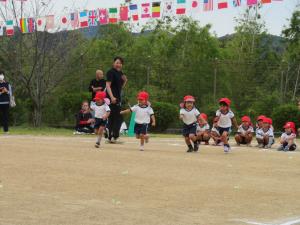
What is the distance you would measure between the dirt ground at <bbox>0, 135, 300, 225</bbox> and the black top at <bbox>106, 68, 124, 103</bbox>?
241cm

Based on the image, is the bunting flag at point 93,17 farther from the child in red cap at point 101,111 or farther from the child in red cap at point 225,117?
the child in red cap at point 225,117

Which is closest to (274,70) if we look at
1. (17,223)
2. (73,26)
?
(73,26)

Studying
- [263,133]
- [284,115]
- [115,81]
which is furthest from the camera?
[284,115]

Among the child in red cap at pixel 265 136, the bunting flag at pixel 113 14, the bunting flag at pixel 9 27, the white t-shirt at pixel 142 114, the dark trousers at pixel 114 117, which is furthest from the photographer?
the bunting flag at pixel 9 27

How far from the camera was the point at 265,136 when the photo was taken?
17609 millimetres

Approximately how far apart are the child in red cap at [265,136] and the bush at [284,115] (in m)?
7.05

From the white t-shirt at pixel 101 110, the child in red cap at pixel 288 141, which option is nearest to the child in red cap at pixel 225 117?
the child in red cap at pixel 288 141

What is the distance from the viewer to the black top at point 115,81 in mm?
15391

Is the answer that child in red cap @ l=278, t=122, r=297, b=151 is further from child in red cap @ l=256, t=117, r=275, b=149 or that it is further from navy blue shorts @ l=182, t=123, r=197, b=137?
navy blue shorts @ l=182, t=123, r=197, b=137

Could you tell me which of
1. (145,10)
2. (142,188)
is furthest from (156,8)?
(142,188)

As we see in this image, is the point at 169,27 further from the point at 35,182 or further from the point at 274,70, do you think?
the point at 35,182

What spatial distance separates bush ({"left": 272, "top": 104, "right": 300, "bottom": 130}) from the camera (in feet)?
81.6

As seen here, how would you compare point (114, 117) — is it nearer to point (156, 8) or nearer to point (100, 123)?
point (100, 123)

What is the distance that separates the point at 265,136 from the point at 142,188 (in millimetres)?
9624
